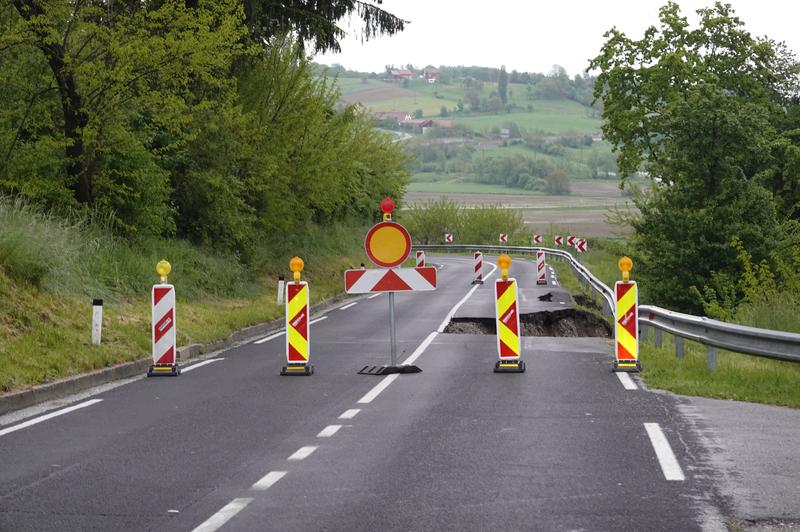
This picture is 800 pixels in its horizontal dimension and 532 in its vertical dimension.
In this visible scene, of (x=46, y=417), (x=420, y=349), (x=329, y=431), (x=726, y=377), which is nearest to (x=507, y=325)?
(x=726, y=377)

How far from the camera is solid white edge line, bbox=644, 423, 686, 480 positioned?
26.7 ft

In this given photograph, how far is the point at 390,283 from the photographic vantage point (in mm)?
15703

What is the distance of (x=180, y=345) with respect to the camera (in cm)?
1833

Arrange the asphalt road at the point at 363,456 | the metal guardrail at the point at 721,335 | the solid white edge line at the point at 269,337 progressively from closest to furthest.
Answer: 1. the asphalt road at the point at 363,456
2. the metal guardrail at the point at 721,335
3. the solid white edge line at the point at 269,337

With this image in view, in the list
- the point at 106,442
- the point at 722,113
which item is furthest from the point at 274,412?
the point at 722,113

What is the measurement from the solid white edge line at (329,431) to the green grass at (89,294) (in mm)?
4169

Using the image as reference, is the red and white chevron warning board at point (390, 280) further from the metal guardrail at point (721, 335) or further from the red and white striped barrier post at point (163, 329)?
the metal guardrail at point (721, 335)

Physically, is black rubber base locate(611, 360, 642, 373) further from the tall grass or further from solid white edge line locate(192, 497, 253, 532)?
the tall grass

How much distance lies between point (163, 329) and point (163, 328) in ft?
0.04

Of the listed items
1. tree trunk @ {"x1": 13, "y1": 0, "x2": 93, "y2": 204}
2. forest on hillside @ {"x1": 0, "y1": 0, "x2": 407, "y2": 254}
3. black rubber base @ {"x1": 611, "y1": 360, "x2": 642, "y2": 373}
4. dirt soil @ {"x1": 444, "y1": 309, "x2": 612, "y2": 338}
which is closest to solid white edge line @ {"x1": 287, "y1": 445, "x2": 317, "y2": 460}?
black rubber base @ {"x1": 611, "y1": 360, "x2": 642, "y2": 373}

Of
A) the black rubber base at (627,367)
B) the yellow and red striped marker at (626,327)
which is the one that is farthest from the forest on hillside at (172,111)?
the black rubber base at (627,367)

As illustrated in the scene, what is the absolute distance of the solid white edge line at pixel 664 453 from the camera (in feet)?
26.7

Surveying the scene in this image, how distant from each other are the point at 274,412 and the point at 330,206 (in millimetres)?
29595

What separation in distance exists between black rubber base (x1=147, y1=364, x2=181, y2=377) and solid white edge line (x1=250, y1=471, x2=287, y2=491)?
713 centimetres
